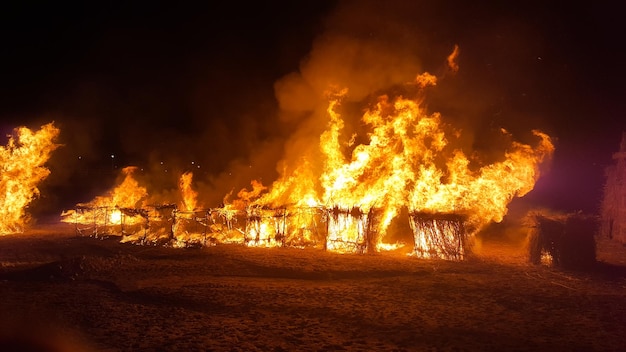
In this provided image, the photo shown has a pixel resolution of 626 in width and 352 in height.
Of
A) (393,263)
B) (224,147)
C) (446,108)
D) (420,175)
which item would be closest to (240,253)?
(393,263)

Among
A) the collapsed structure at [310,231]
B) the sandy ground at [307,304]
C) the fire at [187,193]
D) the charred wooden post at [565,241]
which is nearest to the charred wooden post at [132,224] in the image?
the collapsed structure at [310,231]

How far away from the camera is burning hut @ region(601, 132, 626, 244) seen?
19750 mm

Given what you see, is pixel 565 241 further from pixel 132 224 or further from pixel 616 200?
pixel 132 224

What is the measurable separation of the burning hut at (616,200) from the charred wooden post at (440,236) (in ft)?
30.8

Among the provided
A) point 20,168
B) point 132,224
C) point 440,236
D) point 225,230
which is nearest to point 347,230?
point 440,236

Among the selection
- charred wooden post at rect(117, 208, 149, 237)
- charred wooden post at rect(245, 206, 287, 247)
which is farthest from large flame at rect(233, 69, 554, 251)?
charred wooden post at rect(117, 208, 149, 237)

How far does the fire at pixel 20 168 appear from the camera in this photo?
2277cm

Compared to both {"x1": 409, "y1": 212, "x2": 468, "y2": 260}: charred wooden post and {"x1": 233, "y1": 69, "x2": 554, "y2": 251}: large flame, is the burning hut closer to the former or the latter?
{"x1": 233, "y1": 69, "x2": 554, "y2": 251}: large flame

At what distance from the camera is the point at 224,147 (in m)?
35.9

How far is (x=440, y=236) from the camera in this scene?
51.8 ft

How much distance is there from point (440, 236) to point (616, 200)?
1056 cm

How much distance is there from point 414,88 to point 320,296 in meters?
12.5

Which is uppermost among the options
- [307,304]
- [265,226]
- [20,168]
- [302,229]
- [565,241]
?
[20,168]

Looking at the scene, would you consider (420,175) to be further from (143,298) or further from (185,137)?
(185,137)
